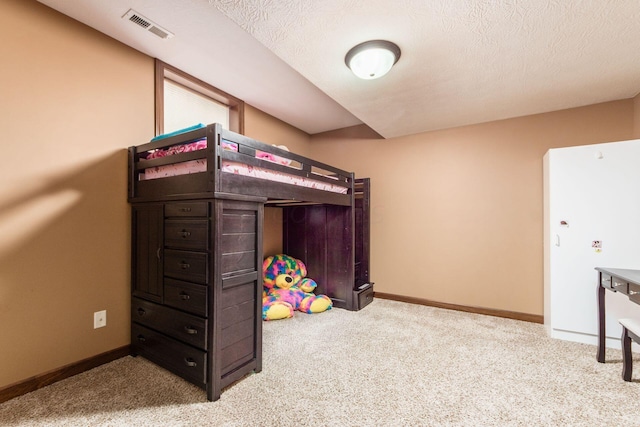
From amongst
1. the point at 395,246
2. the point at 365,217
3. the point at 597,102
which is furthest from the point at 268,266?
the point at 597,102

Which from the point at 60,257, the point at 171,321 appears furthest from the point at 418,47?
the point at 60,257

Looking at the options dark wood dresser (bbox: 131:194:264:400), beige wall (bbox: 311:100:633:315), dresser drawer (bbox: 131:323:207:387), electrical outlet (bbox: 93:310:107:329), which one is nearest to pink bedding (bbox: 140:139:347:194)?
dark wood dresser (bbox: 131:194:264:400)

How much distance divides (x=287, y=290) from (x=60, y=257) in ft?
6.58

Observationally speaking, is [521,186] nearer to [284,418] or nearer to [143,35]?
[284,418]

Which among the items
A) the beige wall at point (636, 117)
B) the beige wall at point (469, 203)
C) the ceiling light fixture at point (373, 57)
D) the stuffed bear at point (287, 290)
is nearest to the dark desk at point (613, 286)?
the beige wall at point (469, 203)

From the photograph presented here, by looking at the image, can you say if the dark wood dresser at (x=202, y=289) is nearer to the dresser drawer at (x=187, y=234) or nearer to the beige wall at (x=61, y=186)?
the dresser drawer at (x=187, y=234)

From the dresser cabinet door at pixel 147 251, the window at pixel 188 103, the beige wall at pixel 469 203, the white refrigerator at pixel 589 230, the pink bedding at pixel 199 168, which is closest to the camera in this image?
the pink bedding at pixel 199 168

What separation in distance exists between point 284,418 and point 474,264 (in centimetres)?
261

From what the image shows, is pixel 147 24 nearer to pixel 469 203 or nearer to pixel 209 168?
pixel 209 168

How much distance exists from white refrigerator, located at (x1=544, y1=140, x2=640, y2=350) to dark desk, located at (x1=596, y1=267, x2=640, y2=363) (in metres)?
0.24

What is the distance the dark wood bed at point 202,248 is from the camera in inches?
64.5

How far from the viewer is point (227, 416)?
1.45 m

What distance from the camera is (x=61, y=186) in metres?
1.82

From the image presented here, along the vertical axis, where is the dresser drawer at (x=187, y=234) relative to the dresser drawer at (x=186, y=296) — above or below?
above
